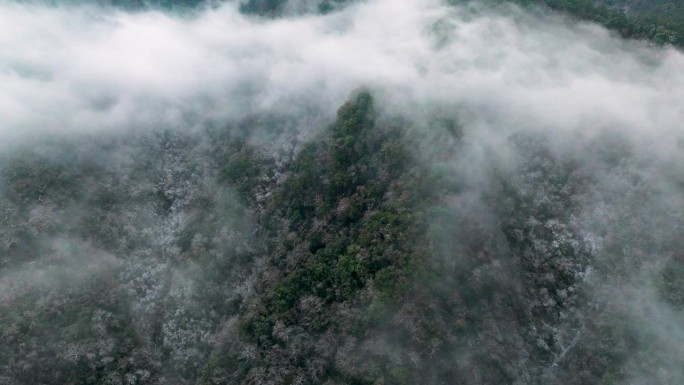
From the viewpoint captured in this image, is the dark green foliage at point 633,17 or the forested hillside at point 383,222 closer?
the forested hillside at point 383,222

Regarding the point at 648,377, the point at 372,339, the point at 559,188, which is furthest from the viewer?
the point at 559,188

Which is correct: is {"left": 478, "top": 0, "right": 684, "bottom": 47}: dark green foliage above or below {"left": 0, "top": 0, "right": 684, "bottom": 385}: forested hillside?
above

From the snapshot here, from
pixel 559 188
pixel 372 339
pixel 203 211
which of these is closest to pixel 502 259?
pixel 559 188

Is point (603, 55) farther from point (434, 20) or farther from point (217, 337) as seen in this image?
point (217, 337)

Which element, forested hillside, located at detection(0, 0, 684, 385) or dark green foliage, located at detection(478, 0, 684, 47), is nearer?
forested hillside, located at detection(0, 0, 684, 385)

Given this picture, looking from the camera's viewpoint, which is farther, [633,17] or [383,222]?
[633,17]

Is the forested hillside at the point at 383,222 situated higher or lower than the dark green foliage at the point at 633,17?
lower

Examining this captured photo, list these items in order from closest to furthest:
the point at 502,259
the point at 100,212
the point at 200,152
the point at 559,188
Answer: the point at 502,259
the point at 559,188
the point at 100,212
the point at 200,152

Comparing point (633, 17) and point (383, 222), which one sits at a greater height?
point (633, 17)
